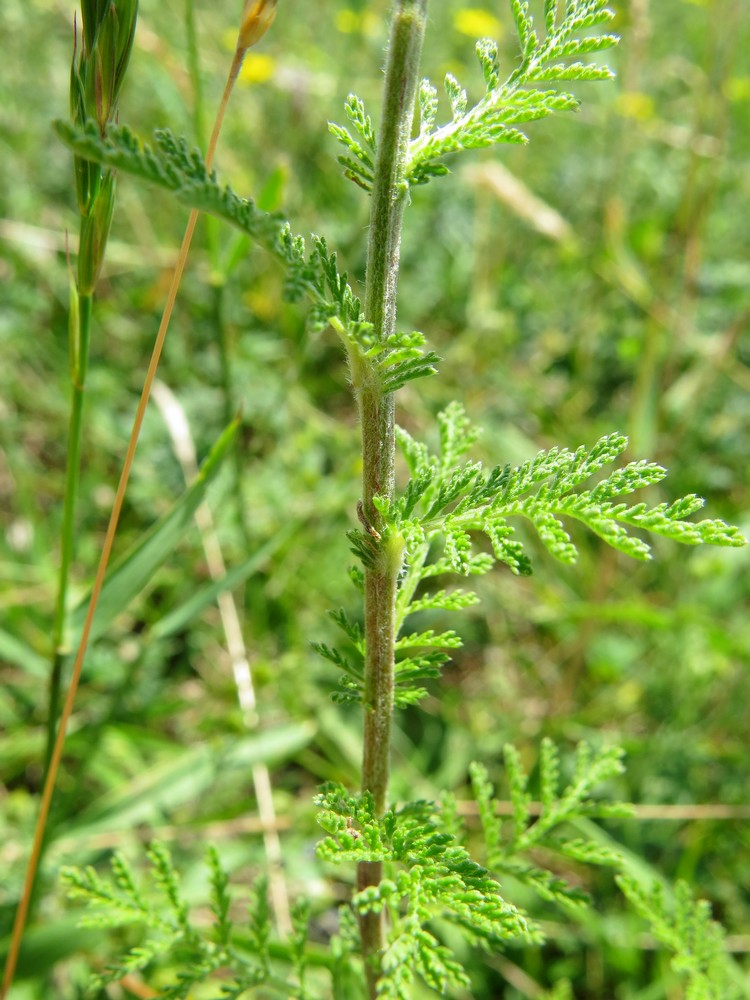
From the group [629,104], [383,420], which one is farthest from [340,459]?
[383,420]

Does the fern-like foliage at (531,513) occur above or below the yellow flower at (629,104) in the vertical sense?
below

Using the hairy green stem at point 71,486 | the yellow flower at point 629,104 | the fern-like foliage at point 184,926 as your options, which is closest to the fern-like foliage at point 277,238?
the hairy green stem at point 71,486

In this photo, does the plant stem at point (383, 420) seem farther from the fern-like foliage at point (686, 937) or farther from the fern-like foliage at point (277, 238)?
the fern-like foliage at point (686, 937)

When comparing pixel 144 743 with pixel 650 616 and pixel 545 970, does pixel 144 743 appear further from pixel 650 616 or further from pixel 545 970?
pixel 650 616

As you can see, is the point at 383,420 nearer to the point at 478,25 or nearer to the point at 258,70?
the point at 258,70

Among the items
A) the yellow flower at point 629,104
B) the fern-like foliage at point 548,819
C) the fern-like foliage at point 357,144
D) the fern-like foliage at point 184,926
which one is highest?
the yellow flower at point 629,104

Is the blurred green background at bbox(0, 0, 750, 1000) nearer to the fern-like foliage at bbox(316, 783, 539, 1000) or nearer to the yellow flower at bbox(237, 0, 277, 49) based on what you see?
the yellow flower at bbox(237, 0, 277, 49)
